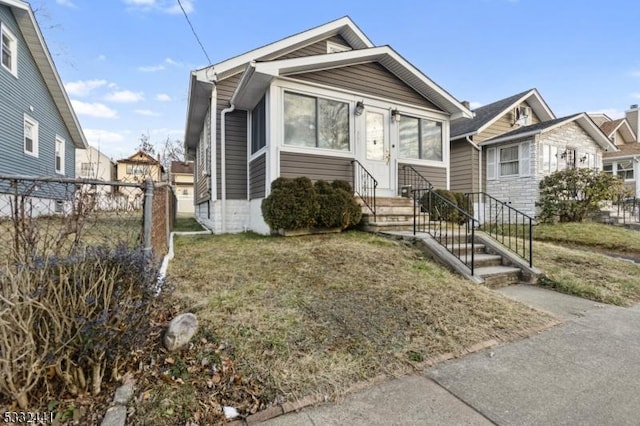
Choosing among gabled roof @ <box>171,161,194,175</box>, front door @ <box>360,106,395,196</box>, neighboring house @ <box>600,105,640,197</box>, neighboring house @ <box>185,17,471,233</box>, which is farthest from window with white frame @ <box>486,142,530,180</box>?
gabled roof @ <box>171,161,194,175</box>

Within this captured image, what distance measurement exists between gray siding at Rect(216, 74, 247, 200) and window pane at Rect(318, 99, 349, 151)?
2459 millimetres

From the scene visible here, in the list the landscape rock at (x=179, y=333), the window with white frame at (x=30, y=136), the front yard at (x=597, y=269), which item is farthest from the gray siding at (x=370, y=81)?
the window with white frame at (x=30, y=136)

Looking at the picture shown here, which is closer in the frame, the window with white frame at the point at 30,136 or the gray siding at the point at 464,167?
the window with white frame at the point at 30,136

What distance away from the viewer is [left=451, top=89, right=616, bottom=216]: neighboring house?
1366cm

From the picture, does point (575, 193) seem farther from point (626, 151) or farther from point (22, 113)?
point (22, 113)

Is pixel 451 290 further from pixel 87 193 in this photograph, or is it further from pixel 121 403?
pixel 87 193

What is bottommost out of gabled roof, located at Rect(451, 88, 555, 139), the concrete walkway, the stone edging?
the concrete walkway

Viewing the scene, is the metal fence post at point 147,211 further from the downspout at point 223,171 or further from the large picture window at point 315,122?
the downspout at point 223,171

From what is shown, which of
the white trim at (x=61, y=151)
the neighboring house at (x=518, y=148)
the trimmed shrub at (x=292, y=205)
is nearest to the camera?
the trimmed shrub at (x=292, y=205)

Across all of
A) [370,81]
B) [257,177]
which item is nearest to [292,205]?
[257,177]

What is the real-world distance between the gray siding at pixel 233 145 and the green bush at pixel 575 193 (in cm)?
1177

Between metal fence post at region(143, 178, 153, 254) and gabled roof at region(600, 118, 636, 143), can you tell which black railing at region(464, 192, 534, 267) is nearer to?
metal fence post at region(143, 178, 153, 254)

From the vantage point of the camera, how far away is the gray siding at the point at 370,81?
8352 mm

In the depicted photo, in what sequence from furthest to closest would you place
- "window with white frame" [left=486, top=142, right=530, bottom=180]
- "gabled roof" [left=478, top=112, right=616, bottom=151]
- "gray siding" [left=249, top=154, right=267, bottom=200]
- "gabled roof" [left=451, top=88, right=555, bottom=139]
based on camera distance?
"gabled roof" [left=451, top=88, right=555, bottom=139] < "window with white frame" [left=486, top=142, right=530, bottom=180] < "gabled roof" [left=478, top=112, right=616, bottom=151] < "gray siding" [left=249, top=154, right=267, bottom=200]
